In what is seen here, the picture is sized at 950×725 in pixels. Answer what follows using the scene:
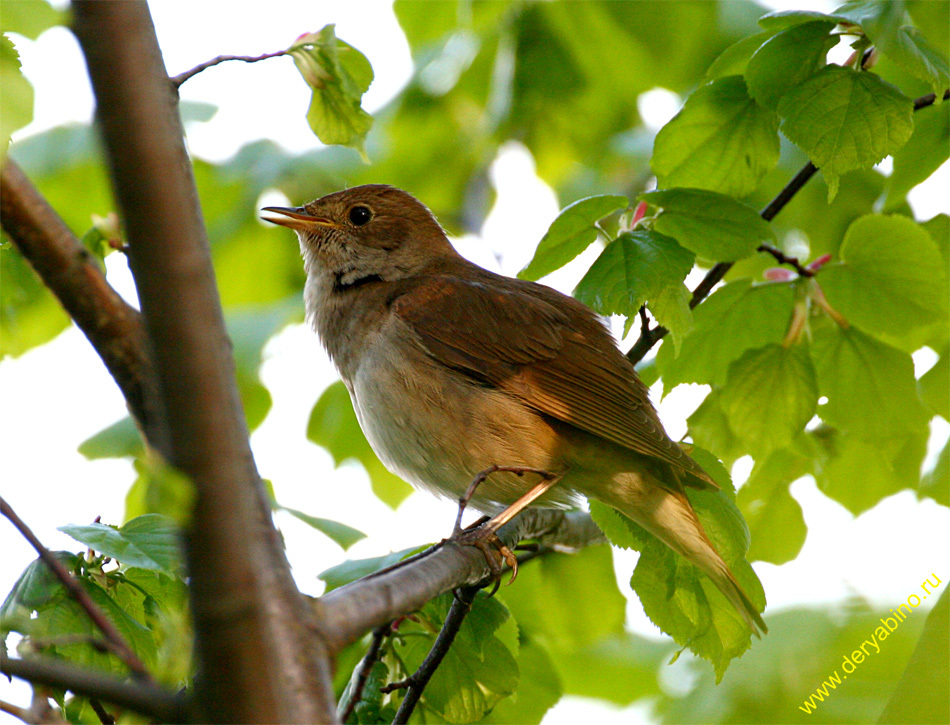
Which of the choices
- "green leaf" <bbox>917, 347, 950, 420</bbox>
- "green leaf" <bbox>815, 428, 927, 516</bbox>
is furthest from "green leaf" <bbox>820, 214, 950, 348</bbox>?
"green leaf" <bbox>815, 428, 927, 516</bbox>

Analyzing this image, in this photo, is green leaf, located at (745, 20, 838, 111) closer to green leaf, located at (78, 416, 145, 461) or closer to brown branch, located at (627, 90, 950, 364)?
brown branch, located at (627, 90, 950, 364)

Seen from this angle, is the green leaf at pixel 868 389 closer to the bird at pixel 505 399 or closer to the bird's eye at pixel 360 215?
the bird at pixel 505 399

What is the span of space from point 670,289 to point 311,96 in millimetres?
1264

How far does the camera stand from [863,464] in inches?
152

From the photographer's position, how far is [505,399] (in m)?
3.85

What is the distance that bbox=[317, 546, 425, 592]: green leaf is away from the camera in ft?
11.0

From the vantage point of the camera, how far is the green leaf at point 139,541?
2.40 meters

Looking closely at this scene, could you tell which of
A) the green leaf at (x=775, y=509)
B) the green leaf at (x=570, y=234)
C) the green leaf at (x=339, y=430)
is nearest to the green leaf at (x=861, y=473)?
the green leaf at (x=775, y=509)

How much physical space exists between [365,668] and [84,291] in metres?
1.79

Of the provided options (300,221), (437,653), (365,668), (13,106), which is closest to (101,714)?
(365,668)

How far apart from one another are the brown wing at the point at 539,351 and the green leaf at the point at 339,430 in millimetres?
978

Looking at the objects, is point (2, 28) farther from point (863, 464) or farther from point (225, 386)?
point (863, 464)

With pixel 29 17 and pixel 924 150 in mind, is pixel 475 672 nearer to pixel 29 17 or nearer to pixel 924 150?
pixel 29 17

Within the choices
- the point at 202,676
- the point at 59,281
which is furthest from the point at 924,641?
the point at 59,281
